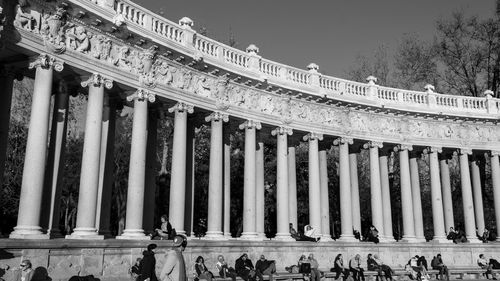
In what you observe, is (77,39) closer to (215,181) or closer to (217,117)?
(217,117)

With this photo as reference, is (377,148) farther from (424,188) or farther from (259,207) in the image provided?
(424,188)

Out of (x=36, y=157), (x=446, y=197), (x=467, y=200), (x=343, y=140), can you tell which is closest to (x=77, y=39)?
(x=36, y=157)

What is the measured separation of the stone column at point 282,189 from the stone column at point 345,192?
5.47 m

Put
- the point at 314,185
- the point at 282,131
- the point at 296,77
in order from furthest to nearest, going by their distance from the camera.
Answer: the point at 296,77 < the point at 314,185 < the point at 282,131

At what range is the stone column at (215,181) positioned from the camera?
3203 centimetres

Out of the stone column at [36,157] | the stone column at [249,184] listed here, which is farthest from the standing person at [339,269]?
the stone column at [36,157]

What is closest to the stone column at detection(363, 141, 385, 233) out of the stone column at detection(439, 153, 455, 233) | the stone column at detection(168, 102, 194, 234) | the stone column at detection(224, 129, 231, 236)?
the stone column at detection(439, 153, 455, 233)

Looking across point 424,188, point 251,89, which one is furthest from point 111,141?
point 424,188

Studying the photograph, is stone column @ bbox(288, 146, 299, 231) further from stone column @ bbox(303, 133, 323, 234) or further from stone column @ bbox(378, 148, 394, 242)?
stone column @ bbox(378, 148, 394, 242)

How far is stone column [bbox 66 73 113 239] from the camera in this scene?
24.5 metres

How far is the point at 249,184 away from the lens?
34938 millimetres

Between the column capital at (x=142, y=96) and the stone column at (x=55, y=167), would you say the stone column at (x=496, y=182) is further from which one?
the stone column at (x=55, y=167)

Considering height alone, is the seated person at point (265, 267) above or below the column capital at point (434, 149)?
below

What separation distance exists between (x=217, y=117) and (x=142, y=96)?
21.2 ft
